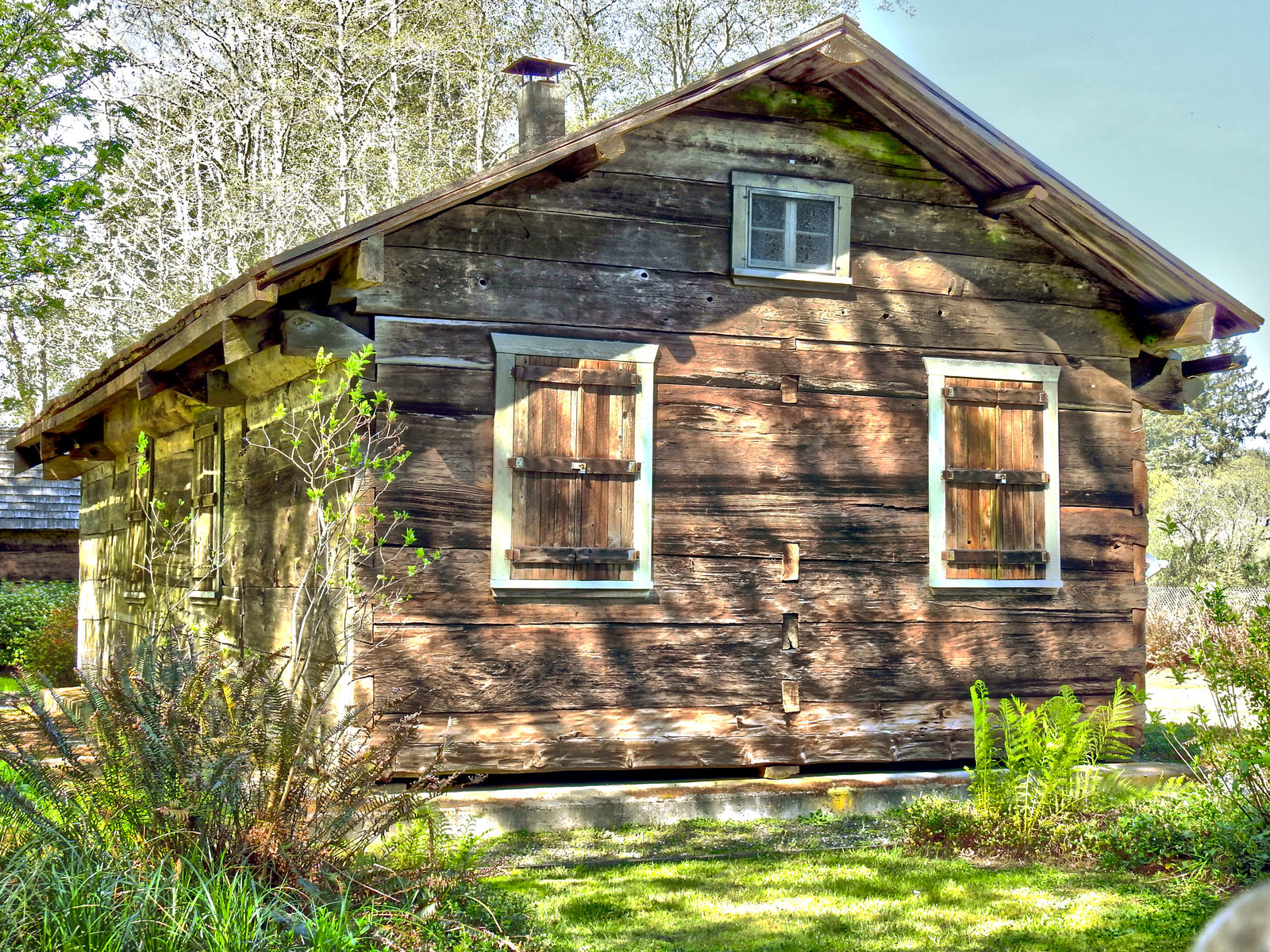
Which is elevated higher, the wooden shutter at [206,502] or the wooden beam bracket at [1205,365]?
the wooden beam bracket at [1205,365]

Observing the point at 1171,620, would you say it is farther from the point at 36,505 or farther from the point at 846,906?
the point at 36,505

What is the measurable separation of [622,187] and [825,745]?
14.2ft

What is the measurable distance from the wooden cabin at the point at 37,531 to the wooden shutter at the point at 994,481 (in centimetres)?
1900

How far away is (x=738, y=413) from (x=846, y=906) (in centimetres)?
371

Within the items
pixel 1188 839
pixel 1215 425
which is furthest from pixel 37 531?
pixel 1215 425

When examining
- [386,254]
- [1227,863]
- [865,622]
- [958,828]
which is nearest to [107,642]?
[386,254]

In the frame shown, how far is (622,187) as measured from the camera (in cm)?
874

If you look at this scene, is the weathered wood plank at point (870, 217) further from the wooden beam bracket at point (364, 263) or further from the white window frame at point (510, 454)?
the white window frame at point (510, 454)

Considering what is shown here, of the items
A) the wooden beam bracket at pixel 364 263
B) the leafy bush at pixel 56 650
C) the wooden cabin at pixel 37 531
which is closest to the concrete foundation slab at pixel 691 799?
the wooden beam bracket at pixel 364 263

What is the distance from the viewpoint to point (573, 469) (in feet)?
27.5

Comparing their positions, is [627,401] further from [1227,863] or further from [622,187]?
[1227,863]

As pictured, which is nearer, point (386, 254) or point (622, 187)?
point (386, 254)

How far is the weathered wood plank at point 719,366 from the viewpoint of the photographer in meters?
8.10

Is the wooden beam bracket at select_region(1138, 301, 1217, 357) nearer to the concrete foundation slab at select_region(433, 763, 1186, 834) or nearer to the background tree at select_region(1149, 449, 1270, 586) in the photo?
the concrete foundation slab at select_region(433, 763, 1186, 834)
